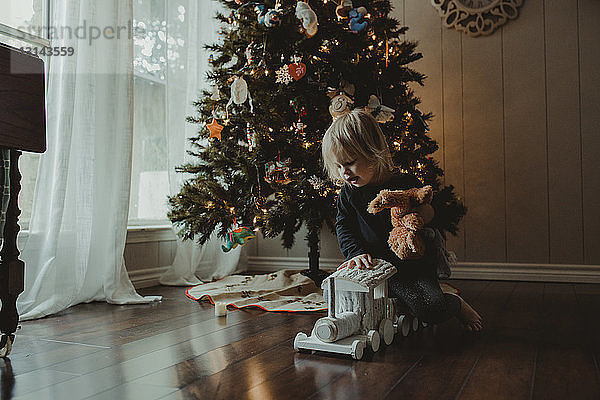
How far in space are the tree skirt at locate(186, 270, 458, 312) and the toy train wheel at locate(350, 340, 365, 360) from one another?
719 millimetres

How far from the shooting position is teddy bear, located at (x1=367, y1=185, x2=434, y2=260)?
1.66m

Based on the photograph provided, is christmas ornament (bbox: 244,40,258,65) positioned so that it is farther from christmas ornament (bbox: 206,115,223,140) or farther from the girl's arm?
the girl's arm

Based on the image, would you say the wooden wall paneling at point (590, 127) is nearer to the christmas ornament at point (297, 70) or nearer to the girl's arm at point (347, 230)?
the christmas ornament at point (297, 70)

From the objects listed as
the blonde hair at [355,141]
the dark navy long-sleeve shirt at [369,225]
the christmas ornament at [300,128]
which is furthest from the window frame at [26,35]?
the dark navy long-sleeve shirt at [369,225]

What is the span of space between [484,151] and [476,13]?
0.83m

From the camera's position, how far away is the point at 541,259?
3.15 m

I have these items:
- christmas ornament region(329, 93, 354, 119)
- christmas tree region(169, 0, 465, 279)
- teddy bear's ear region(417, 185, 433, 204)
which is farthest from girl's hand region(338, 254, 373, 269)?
christmas ornament region(329, 93, 354, 119)

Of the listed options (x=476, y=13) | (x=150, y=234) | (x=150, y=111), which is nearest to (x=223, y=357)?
(x=150, y=234)

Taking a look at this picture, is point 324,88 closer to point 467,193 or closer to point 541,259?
point 467,193

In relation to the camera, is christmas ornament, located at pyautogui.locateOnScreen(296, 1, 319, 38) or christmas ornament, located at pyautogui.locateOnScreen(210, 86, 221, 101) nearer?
christmas ornament, located at pyautogui.locateOnScreen(296, 1, 319, 38)

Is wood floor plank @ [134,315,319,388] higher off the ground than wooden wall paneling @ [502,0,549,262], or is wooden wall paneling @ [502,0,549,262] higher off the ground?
wooden wall paneling @ [502,0,549,262]

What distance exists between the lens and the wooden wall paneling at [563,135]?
310 cm

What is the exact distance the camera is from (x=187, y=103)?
3.14m

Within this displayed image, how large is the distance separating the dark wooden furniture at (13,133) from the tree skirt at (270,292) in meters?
0.98
